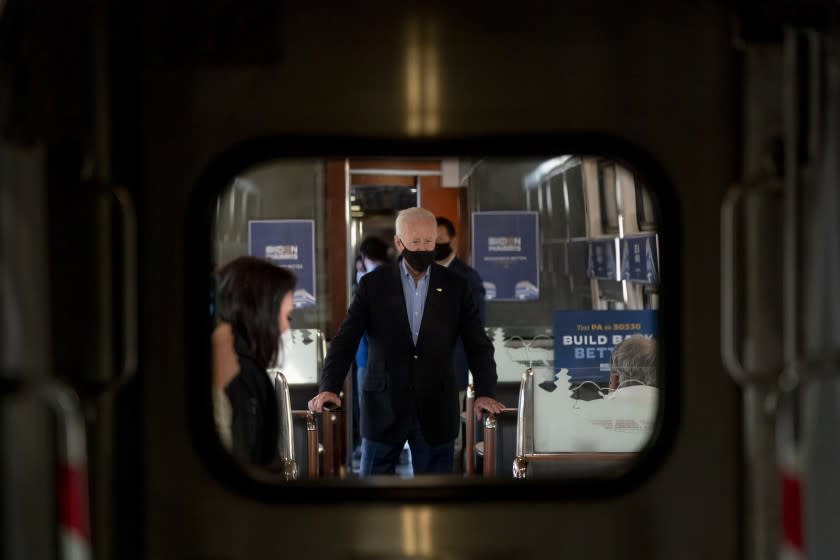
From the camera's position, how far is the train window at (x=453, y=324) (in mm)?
2682

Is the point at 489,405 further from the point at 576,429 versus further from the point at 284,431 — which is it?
the point at 284,431

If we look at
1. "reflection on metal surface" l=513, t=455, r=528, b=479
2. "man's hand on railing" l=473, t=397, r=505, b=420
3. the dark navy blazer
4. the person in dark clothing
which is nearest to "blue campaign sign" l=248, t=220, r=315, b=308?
the person in dark clothing

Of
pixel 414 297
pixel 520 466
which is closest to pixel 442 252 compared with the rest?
pixel 414 297

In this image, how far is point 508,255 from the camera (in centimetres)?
604

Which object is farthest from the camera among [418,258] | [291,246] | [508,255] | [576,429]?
[508,255]

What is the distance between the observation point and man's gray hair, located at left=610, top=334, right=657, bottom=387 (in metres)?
3.59

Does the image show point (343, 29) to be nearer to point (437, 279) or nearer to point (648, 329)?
point (437, 279)

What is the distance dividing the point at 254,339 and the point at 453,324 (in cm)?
132

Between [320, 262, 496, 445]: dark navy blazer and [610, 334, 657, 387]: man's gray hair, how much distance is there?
0.55m

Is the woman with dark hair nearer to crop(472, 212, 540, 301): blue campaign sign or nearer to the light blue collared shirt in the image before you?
the light blue collared shirt

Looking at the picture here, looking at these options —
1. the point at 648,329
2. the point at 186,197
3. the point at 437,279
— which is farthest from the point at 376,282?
the point at 186,197

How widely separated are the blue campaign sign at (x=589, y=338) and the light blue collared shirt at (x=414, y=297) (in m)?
0.59

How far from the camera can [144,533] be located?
6.00 ft

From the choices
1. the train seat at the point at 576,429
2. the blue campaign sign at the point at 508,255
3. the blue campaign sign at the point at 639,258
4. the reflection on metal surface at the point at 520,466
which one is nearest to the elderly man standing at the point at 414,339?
the train seat at the point at 576,429
